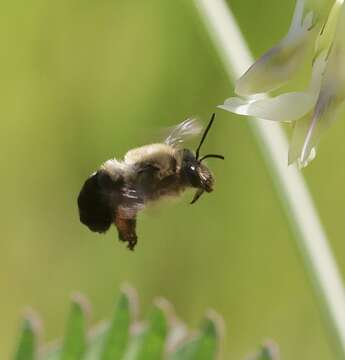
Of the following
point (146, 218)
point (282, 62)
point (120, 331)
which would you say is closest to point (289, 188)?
point (120, 331)

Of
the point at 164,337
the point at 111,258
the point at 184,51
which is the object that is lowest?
the point at 164,337

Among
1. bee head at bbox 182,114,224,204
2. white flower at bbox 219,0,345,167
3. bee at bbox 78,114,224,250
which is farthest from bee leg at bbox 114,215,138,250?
white flower at bbox 219,0,345,167

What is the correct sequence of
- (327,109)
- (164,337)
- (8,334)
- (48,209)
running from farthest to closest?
(48,209) < (8,334) < (164,337) < (327,109)

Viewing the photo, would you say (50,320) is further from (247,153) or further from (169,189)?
(169,189)

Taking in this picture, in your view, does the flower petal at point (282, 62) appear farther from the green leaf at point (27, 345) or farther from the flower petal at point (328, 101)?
the green leaf at point (27, 345)

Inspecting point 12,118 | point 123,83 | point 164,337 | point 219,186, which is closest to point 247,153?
point 219,186

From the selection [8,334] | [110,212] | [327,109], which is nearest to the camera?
[327,109]

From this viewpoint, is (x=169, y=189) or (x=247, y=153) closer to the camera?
(x=169, y=189)

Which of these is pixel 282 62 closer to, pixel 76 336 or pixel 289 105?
pixel 289 105
